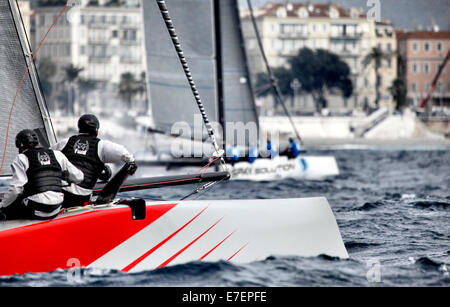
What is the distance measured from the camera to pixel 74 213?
5.63 meters

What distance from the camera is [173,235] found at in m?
5.76

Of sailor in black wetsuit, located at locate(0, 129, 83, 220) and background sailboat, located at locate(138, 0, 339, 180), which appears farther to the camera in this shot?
background sailboat, located at locate(138, 0, 339, 180)

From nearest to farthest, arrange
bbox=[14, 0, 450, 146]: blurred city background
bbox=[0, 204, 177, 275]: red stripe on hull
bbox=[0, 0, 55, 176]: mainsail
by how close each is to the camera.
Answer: bbox=[0, 204, 177, 275]: red stripe on hull
bbox=[0, 0, 55, 176]: mainsail
bbox=[14, 0, 450, 146]: blurred city background

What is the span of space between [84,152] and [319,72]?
66495mm

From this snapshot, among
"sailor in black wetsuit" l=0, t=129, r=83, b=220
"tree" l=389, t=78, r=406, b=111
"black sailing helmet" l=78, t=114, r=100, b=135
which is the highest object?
"black sailing helmet" l=78, t=114, r=100, b=135

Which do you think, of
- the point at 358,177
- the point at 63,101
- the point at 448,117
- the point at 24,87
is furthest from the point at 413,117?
the point at 24,87

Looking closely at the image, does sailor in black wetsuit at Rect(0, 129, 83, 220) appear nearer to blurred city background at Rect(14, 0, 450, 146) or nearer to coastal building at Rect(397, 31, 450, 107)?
blurred city background at Rect(14, 0, 450, 146)

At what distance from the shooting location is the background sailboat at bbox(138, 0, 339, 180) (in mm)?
14828

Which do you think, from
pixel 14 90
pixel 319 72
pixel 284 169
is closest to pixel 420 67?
pixel 319 72

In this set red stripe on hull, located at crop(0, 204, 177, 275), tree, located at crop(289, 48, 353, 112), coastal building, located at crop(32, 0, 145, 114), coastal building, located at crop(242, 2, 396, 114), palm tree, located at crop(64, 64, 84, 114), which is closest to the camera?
red stripe on hull, located at crop(0, 204, 177, 275)

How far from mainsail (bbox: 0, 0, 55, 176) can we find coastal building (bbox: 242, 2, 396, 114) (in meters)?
63.6

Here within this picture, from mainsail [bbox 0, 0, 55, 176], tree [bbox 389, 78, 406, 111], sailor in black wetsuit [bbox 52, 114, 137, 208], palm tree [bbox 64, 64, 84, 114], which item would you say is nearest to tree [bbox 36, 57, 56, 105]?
palm tree [bbox 64, 64, 84, 114]

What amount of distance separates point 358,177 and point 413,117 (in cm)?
3969
